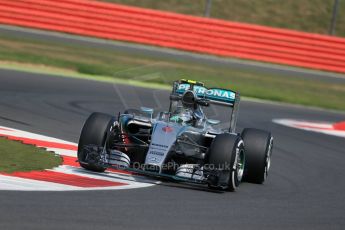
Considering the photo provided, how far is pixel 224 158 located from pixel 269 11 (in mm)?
27535

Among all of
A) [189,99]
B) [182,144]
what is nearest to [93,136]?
[182,144]

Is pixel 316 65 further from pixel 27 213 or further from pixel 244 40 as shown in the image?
pixel 27 213

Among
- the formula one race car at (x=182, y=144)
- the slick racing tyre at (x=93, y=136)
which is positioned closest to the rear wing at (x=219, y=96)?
the formula one race car at (x=182, y=144)

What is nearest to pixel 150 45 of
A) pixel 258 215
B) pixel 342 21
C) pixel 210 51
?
pixel 210 51

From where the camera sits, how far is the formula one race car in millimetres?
9906

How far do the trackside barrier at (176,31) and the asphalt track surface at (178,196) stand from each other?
30.3 ft

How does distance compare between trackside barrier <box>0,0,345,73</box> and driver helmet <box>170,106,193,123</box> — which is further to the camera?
trackside barrier <box>0,0,345,73</box>

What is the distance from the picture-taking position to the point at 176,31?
2750 centimetres

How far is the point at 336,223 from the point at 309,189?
7.42 ft

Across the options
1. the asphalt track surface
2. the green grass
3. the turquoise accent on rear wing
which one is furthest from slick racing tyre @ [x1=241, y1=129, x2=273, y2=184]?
the green grass

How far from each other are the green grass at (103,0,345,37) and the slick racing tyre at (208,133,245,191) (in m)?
25.6

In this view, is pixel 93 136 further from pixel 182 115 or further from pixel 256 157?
pixel 256 157

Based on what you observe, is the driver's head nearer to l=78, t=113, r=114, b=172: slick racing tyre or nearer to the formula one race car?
the formula one race car

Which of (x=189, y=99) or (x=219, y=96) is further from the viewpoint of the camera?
(x=219, y=96)
